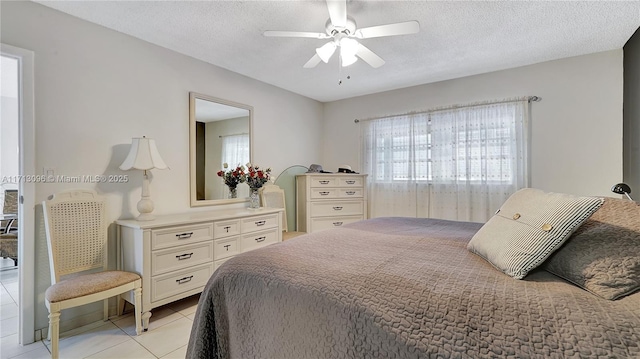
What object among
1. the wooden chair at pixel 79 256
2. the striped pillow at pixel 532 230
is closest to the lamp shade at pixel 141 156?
the wooden chair at pixel 79 256

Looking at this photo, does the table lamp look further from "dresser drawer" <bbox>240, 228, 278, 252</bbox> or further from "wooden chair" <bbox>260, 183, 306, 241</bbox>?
"wooden chair" <bbox>260, 183, 306, 241</bbox>

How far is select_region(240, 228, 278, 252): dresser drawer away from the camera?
288 cm

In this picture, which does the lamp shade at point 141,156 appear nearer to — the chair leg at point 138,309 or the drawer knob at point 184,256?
the drawer knob at point 184,256

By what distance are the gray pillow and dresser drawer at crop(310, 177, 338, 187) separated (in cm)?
287

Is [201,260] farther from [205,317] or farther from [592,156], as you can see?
[592,156]

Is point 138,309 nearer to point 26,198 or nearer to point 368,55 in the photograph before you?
point 26,198

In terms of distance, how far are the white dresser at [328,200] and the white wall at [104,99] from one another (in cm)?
147

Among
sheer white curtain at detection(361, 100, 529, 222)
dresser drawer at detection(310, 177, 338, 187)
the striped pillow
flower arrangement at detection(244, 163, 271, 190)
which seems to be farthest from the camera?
dresser drawer at detection(310, 177, 338, 187)

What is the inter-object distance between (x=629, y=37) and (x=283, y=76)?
337 cm

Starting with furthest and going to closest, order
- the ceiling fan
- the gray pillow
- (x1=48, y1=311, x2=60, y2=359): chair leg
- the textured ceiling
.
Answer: the textured ceiling, the ceiling fan, (x1=48, y1=311, x2=60, y2=359): chair leg, the gray pillow

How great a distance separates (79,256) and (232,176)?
1.50 m

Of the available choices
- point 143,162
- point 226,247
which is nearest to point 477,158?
point 226,247

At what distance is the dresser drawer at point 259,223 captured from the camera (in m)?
2.90

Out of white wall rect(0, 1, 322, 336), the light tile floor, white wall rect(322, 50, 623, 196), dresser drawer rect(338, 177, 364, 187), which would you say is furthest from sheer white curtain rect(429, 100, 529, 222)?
the light tile floor
